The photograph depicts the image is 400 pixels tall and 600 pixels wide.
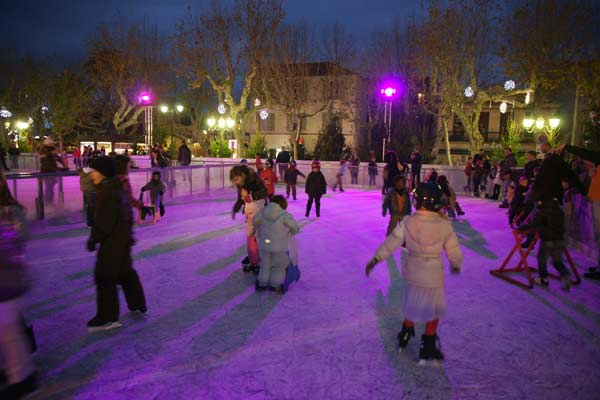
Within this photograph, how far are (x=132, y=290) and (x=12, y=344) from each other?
155 centimetres

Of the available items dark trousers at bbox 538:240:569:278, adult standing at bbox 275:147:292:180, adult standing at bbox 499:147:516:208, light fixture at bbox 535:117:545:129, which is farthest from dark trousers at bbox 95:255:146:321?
light fixture at bbox 535:117:545:129

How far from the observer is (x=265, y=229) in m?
5.36

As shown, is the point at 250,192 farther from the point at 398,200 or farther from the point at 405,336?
the point at 405,336

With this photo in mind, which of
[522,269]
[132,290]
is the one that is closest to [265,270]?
[132,290]

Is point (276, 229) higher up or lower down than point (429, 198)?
lower down

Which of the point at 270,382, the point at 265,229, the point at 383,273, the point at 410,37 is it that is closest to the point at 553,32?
the point at 410,37

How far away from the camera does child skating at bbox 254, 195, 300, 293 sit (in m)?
5.32

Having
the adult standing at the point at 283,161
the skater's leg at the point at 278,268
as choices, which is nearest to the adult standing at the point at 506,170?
the adult standing at the point at 283,161

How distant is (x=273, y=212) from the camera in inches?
209

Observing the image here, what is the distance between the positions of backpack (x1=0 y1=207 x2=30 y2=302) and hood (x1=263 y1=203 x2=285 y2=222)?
8.72 ft

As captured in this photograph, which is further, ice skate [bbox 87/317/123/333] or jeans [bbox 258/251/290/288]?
jeans [bbox 258/251/290/288]

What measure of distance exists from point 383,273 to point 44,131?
43385 millimetres

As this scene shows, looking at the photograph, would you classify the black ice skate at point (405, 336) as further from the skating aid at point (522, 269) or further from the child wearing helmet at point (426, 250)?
the skating aid at point (522, 269)

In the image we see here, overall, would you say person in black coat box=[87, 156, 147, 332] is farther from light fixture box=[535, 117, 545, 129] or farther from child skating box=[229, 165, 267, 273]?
light fixture box=[535, 117, 545, 129]
